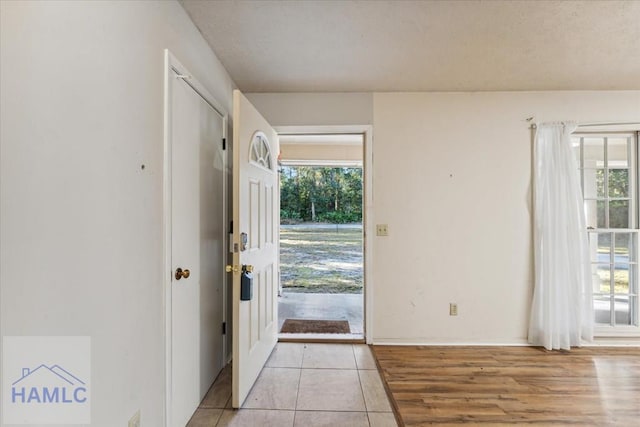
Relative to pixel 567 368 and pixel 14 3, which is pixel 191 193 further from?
pixel 567 368

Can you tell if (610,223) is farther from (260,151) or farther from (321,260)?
(321,260)

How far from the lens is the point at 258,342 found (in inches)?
→ 90.6

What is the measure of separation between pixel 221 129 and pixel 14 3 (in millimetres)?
1513

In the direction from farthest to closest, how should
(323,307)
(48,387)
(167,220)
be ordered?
(323,307) < (167,220) < (48,387)

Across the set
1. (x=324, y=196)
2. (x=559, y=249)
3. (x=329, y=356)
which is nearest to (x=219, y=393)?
(x=329, y=356)

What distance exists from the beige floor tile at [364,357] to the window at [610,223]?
222cm

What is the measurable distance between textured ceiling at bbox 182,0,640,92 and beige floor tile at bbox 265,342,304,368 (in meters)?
2.37

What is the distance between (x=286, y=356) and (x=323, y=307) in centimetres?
148

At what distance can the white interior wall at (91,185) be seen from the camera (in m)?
0.85

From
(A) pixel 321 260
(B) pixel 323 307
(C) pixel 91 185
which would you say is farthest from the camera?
(A) pixel 321 260

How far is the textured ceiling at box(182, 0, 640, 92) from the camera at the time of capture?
1.74 meters

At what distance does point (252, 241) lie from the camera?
2.18 metres

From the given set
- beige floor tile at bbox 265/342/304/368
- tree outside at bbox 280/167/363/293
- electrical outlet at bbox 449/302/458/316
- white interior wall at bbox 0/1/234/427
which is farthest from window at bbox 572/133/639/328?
tree outside at bbox 280/167/363/293

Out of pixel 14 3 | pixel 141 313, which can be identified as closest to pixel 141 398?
pixel 141 313
